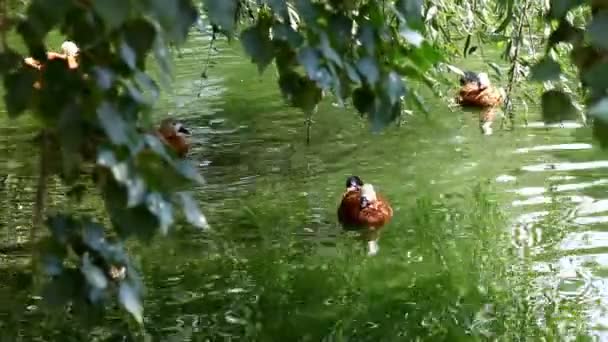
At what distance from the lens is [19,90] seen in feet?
4.01

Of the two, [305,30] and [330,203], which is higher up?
[330,203]

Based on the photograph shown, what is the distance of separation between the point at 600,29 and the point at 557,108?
32 cm

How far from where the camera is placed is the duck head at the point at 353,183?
5371 mm

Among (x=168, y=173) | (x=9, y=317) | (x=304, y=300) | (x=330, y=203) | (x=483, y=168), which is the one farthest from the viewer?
(x=483, y=168)

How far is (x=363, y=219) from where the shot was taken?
492 cm

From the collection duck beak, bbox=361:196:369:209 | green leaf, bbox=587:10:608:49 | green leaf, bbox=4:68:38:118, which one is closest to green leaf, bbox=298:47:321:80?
green leaf, bbox=4:68:38:118

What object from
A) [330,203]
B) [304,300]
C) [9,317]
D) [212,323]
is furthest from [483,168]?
[9,317]

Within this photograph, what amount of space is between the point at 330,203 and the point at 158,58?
4.30 metres

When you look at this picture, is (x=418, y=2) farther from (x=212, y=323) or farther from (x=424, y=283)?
(x=424, y=283)

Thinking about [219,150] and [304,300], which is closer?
[304,300]

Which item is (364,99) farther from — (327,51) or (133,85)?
(133,85)

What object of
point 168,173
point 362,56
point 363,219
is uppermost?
point 363,219

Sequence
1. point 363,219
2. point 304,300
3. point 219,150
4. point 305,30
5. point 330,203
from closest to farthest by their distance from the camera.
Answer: point 305,30, point 304,300, point 363,219, point 330,203, point 219,150

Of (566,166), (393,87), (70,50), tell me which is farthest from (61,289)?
(566,166)
